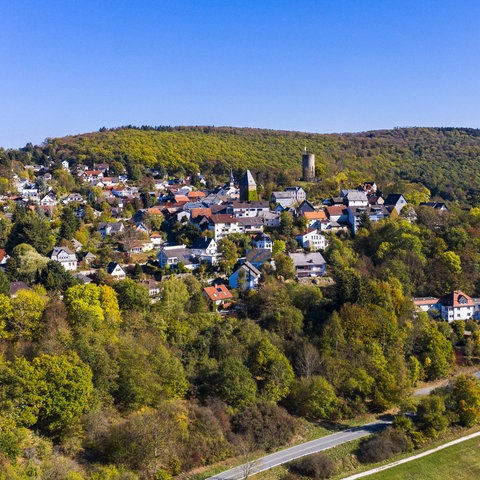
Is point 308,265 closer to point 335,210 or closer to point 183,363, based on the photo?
point 335,210

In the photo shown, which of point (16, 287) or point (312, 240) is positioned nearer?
point (16, 287)

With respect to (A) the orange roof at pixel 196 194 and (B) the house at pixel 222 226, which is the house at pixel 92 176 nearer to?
(A) the orange roof at pixel 196 194

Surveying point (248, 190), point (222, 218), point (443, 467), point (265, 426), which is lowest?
point (443, 467)

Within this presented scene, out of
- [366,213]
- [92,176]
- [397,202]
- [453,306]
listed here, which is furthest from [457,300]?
[92,176]

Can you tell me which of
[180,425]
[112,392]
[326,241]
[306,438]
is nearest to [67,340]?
[112,392]

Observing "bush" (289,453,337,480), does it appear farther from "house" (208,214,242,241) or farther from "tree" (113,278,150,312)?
"house" (208,214,242,241)

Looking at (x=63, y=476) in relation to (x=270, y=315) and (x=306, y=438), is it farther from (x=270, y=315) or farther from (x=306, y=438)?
(x=270, y=315)

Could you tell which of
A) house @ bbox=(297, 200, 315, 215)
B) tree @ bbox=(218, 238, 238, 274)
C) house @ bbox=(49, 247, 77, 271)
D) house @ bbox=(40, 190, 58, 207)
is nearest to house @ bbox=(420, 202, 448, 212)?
house @ bbox=(297, 200, 315, 215)
